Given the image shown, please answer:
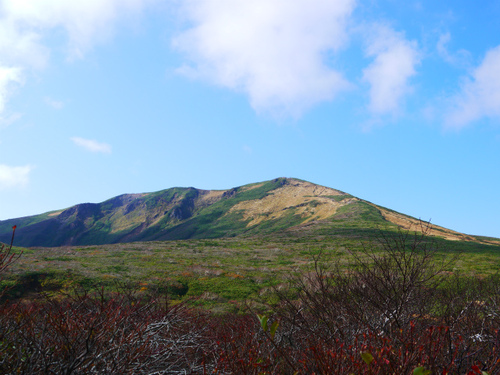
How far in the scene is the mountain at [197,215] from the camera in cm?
8450

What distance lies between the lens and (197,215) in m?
127

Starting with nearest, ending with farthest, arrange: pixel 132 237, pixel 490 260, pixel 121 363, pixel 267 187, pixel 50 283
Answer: pixel 121 363 → pixel 50 283 → pixel 490 260 → pixel 132 237 → pixel 267 187

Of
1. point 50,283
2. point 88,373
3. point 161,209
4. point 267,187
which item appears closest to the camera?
point 88,373

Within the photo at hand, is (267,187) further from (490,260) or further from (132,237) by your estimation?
(490,260)

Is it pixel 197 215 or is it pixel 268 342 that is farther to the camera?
pixel 197 215

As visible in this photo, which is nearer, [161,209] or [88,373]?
[88,373]

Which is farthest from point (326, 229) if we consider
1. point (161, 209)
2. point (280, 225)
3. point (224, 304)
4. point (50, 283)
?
point (161, 209)

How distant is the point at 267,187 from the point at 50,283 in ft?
379

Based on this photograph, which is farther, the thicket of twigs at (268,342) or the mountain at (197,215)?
the mountain at (197,215)

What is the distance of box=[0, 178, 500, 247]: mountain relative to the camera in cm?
8450

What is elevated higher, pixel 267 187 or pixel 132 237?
→ pixel 267 187

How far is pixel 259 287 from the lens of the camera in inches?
845

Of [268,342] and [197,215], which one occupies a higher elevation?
[197,215]

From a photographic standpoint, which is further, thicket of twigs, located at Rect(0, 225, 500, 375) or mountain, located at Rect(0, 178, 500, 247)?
mountain, located at Rect(0, 178, 500, 247)
